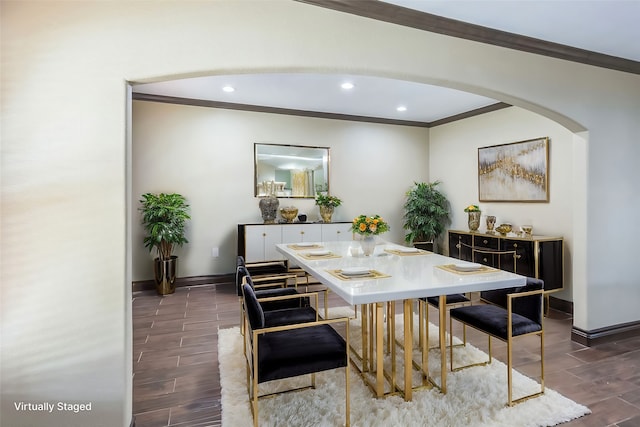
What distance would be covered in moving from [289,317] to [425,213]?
4.15 meters

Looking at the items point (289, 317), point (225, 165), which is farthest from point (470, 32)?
point (225, 165)

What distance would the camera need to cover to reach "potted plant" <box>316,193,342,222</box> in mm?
5375

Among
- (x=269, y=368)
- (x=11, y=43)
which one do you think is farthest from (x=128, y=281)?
(x=11, y=43)

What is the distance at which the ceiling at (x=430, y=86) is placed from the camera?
240cm

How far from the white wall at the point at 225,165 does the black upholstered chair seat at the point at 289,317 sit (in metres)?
3.00

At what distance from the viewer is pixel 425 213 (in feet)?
19.5

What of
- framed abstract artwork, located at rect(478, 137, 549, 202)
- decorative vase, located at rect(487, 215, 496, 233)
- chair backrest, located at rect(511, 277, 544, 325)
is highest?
framed abstract artwork, located at rect(478, 137, 549, 202)

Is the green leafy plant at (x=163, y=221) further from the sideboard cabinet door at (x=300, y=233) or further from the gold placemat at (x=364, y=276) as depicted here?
the gold placemat at (x=364, y=276)

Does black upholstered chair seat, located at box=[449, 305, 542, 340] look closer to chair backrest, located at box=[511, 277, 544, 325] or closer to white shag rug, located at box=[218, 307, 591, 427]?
chair backrest, located at box=[511, 277, 544, 325]

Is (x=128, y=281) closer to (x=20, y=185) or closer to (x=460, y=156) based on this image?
(x=20, y=185)

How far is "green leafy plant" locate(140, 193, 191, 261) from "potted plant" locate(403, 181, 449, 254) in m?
3.70

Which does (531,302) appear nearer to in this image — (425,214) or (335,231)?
(335,231)

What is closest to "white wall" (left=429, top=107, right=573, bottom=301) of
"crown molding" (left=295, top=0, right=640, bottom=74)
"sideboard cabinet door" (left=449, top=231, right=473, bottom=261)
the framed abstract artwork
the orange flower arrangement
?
the framed abstract artwork

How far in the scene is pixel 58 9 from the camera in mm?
1718
